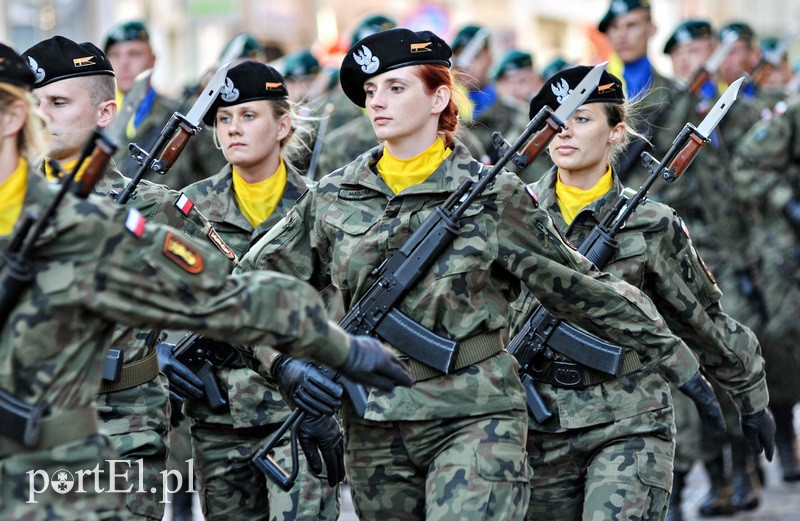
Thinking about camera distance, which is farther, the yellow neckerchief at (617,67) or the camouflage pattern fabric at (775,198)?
the camouflage pattern fabric at (775,198)

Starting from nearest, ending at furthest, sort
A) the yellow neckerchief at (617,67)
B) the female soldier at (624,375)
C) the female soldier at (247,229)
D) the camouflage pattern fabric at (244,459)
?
the female soldier at (624,375) → the camouflage pattern fabric at (244,459) → the female soldier at (247,229) → the yellow neckerchief at (617,67)

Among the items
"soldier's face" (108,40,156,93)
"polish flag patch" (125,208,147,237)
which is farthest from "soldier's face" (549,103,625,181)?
"soldier's face" (108,40,156,93)

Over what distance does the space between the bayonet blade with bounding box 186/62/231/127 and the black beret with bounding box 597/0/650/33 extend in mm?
4790

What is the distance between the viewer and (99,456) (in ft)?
13.5

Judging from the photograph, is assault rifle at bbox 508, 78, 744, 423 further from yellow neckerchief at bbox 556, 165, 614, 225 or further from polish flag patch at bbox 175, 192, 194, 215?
polish flag patch at bbox 175, 192, 194, 215

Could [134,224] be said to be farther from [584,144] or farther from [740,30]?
[740,30]

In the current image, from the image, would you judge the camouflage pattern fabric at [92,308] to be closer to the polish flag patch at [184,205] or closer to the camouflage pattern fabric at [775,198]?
the polish flag patch at [184,205]

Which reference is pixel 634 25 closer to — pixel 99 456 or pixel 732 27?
pixel 732 27

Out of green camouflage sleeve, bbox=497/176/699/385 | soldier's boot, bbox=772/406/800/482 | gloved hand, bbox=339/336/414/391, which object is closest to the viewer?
gloved hand, bbox=339/336/414/391

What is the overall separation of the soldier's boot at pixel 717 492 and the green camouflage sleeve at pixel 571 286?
4401 millimetres

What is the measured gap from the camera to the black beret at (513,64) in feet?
47.4

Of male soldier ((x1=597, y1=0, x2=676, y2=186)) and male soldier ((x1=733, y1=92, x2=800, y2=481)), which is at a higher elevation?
male soldier ((x1=597, y1=0, x2=676, y2=186))

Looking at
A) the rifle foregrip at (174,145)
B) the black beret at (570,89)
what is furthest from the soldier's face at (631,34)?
the rifle foregrip at (174,145)

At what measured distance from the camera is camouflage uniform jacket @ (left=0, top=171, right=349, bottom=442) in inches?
156
